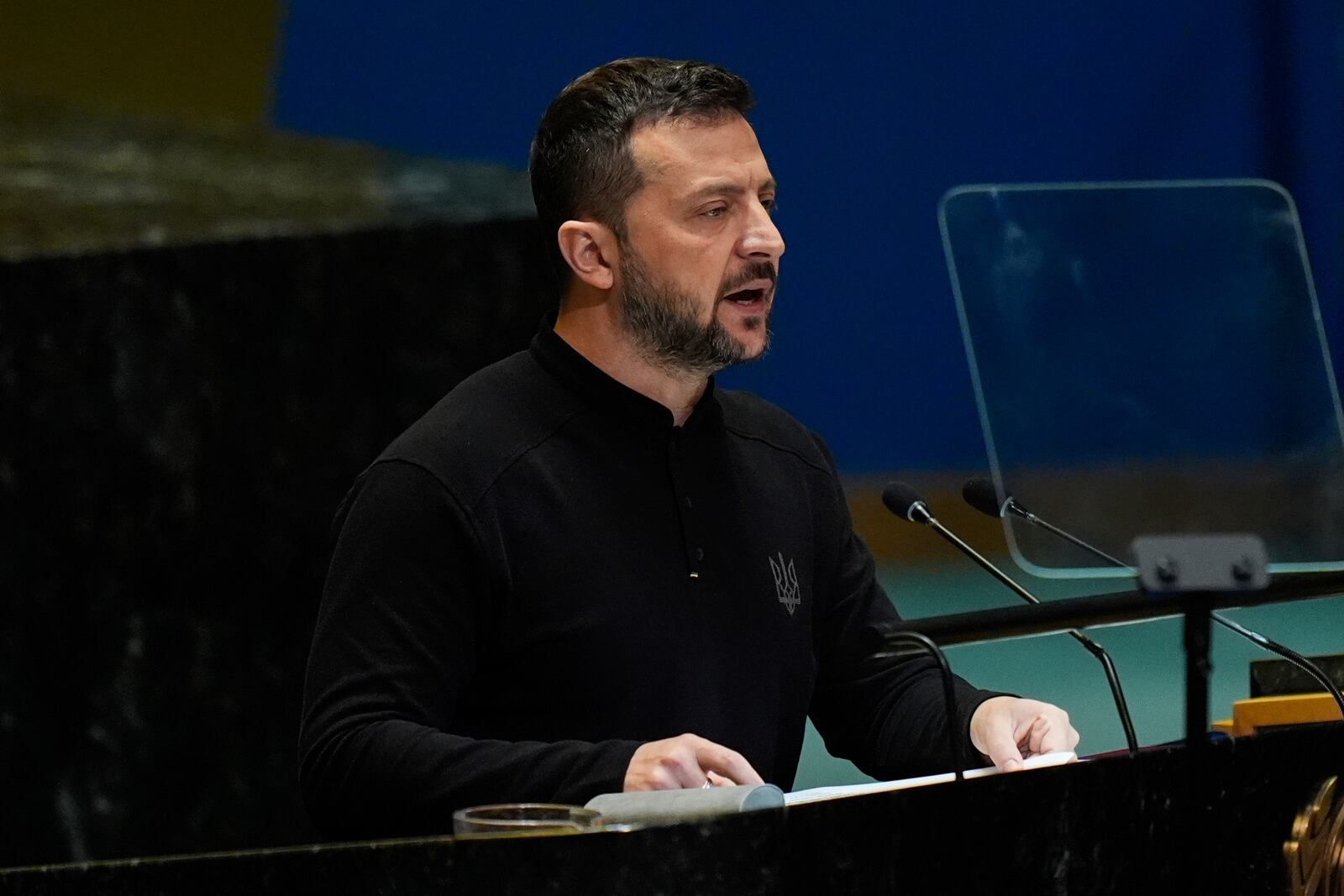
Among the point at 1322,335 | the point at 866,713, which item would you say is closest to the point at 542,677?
the point at 866,713

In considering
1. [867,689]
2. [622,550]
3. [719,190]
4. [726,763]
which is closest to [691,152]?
[719,190]

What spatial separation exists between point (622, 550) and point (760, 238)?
0.35 meters

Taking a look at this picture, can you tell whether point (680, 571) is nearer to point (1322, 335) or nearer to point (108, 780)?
point (1322, 335)

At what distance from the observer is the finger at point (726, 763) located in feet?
4.59

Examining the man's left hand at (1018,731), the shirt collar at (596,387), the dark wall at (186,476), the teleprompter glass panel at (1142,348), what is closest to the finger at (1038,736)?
the man's left hand at (1018,731)

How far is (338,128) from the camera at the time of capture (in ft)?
10.2

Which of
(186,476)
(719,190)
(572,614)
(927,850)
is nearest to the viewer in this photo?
(927,850)

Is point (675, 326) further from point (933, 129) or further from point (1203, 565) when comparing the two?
point (933, 129)

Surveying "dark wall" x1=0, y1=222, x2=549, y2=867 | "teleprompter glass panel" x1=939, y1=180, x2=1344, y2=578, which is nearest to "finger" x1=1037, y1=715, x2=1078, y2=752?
"teleprompter glass panel" x1=939, y1=180, x2=1344, y2=578

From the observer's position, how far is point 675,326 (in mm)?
1874

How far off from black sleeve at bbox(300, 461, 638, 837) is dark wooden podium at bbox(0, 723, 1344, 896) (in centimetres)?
36

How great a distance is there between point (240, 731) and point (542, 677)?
1468 mm

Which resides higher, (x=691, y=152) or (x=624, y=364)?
(x=691, y=152)

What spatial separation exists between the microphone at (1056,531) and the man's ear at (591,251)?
0.44 m
